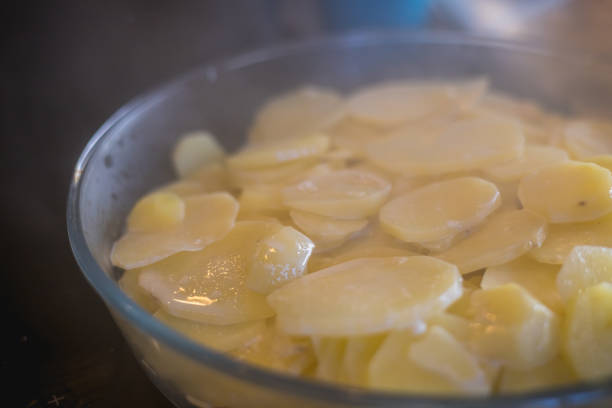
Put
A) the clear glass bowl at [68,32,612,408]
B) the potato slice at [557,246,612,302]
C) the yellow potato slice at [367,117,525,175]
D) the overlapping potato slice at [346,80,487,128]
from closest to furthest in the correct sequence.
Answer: the clear glass bowl at [68,32,612,408] → the potato slice at [557,246,612,302] → the yellow potato slice at [367,117,525,175] → the overlapping potato slice at [346,80,487,128]

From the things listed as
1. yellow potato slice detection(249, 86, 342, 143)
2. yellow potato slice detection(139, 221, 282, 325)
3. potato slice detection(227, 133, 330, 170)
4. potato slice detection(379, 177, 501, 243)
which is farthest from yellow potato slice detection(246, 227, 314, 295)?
yellow potato slice detection(249, 86, 342, 143)

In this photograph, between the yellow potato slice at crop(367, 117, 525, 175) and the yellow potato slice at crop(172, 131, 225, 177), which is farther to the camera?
the yellow potato slice at crop(172, 131, 225, 177)

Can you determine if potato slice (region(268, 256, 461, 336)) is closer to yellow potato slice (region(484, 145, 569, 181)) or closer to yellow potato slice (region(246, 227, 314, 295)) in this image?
yellow potato slice (region(246, 227, 314, 295))

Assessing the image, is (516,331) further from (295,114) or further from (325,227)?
(295,114)

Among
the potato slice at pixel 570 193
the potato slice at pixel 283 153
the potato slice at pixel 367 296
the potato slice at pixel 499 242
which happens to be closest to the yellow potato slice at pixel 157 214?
the potato slice at pixel 283 153

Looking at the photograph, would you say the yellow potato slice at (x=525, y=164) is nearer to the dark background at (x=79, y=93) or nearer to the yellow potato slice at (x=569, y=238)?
the yellow potato slice at (x=569, y=238)

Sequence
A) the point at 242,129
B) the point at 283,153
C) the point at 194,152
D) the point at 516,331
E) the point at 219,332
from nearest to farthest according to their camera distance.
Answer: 1. the point at 516,331
2. the point at 219,332
3. the point at 283,153
4. the point at 194,152
5. the point at 242,129

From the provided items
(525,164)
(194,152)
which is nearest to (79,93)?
(194,152)

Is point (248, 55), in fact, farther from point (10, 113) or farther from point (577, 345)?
point (577, 345)
